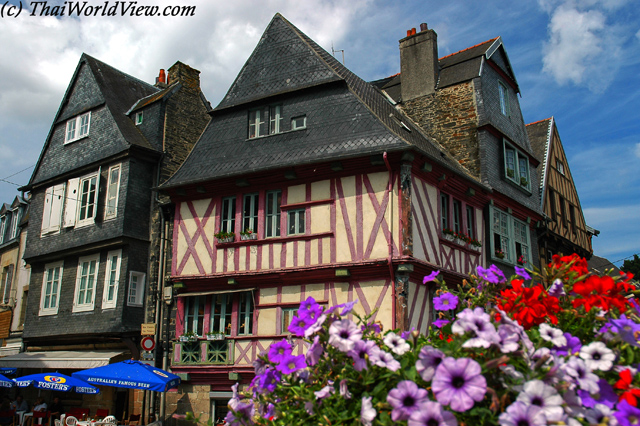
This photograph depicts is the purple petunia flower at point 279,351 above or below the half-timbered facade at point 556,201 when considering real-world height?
below

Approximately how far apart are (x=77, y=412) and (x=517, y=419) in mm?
15852

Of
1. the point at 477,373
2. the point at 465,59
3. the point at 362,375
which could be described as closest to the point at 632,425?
Result: the point at 477,373

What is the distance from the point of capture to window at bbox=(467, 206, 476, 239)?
45.4 ft

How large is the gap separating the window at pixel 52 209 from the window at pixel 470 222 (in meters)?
11.3

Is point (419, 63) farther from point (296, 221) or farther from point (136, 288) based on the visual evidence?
point (136, 288)

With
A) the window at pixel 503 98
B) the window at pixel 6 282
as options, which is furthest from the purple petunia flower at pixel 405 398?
the window at pixel 6 282

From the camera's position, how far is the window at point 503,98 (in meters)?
16.5

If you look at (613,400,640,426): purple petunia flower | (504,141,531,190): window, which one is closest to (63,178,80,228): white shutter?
(504,141,531,190): window

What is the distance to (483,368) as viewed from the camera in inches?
80.0

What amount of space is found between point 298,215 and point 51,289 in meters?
8.71

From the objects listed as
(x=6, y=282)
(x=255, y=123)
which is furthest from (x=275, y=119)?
(x=6, y=282)

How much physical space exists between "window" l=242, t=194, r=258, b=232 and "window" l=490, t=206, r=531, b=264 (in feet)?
18.3

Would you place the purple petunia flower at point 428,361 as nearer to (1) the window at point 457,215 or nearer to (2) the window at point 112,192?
(1) the window at point 457,215

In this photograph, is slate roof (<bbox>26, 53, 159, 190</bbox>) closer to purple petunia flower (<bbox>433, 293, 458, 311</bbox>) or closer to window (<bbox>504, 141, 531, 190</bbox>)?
window (<bbox>504, 141, 531, 190</bbox>)
